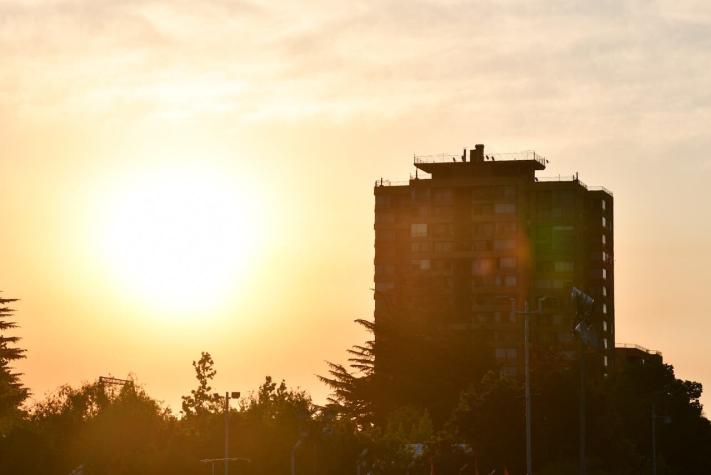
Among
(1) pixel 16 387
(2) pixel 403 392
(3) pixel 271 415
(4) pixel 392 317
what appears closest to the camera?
(3) pixel 271 415

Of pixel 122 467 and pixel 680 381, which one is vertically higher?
pixel 680 381

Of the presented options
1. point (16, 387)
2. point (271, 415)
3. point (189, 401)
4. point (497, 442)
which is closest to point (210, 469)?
point (271, 415)

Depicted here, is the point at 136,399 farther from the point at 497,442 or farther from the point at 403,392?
the point at 403,392

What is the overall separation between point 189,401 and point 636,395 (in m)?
44.6

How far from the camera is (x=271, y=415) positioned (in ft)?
404

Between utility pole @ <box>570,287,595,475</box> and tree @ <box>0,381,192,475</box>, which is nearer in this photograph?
utility pole @ <box>570,287,595,475</box>

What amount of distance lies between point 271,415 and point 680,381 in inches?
2251

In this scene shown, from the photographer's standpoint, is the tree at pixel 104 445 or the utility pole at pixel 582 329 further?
the tree at pixel 104 445

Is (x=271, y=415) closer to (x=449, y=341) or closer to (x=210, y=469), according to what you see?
(x=210, y=469)

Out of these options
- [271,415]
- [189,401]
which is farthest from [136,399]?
[189,401]

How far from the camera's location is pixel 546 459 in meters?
102

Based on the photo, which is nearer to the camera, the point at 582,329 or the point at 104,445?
the point at 582,329

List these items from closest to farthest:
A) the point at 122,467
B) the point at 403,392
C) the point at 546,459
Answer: the point at 546,459
the point at 122,467
the point at 403,392

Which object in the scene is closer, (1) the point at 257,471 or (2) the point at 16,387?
(1) the point at 257,471
